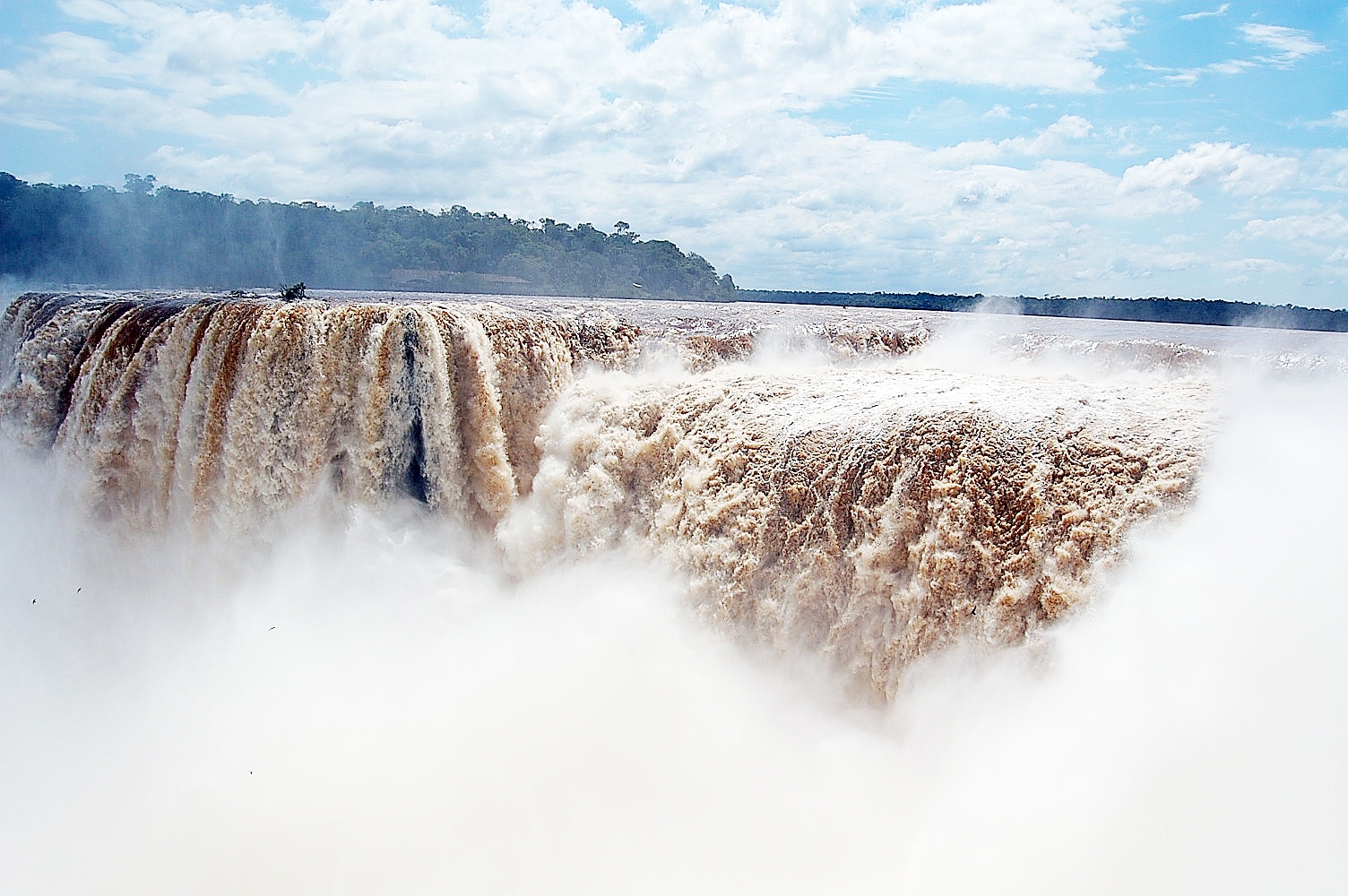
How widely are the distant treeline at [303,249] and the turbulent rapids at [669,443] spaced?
20453mm

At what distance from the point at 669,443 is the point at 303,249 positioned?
31016mm

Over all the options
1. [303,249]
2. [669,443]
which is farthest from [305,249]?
[669,443]

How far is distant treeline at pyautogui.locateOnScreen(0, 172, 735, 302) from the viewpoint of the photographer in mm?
31219

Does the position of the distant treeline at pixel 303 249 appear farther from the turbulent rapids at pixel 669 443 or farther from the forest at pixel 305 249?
the turbulent rapids at pixel 669 443

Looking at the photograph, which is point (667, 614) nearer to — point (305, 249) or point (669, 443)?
point (669, 443)

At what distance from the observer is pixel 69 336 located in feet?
36.4

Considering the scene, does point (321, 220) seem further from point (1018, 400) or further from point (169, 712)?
point (1018, 400)

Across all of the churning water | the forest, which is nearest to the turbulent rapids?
the churning water

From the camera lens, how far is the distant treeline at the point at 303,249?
102 feet

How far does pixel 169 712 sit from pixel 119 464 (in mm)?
3677

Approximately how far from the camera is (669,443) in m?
7.78

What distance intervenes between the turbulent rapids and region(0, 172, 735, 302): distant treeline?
20.5 metres

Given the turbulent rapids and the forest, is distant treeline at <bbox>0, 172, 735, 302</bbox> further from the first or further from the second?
the turbulent rapids

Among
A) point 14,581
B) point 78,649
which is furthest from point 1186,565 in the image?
point 14,581
